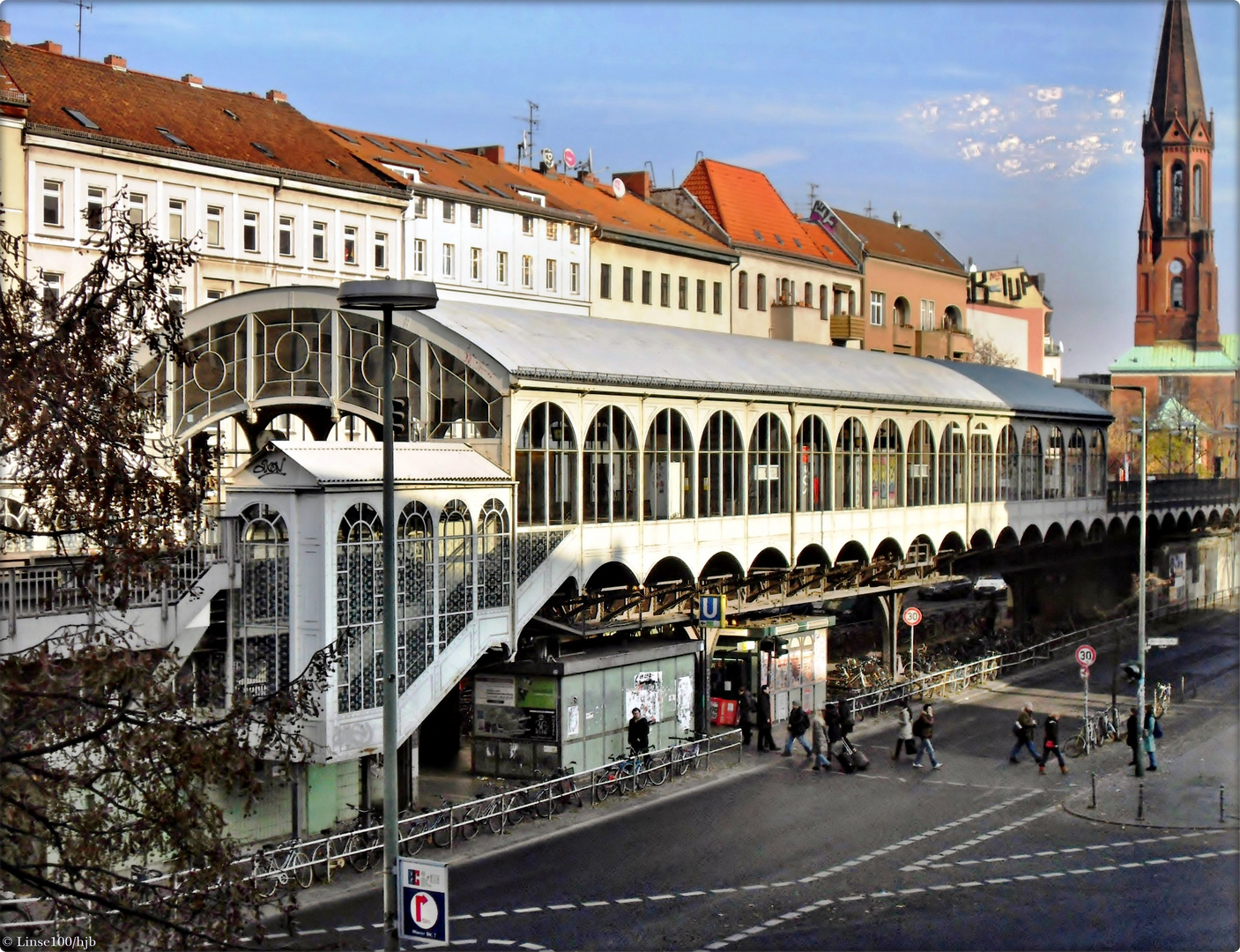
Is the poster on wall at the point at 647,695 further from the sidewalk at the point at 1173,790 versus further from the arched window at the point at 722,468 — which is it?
the sidewalk at the point at 1173,790

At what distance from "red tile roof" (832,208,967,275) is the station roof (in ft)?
138

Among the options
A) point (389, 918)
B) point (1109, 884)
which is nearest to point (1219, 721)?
point (1109, 884)

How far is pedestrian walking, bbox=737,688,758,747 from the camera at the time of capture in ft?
123

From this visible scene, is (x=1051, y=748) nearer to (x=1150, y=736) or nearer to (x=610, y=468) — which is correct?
(x=1150, y=736)

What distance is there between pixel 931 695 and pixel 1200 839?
1727 cm

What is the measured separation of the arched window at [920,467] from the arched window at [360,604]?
2352 centimetres

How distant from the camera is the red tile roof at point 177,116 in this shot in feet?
178

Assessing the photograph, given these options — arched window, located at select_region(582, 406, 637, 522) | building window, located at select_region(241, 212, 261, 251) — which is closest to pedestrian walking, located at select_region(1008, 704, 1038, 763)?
arched window, located at select_region(582, 406, 637, 522)

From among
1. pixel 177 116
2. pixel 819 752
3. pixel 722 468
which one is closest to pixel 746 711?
pixel 819 752

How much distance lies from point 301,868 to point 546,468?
33.6 feet

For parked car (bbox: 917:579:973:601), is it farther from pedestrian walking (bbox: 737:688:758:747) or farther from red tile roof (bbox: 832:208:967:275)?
pedestrian walking (bbox: 737:688:758:747)

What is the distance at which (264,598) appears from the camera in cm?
2603

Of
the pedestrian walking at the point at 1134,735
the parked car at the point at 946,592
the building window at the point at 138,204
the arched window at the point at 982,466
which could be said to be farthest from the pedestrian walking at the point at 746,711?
the parked car at the point at 946,592

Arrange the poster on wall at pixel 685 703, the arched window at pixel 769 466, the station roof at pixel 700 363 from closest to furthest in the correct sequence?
1. the station roof at pixel 700 363
2. the poster on wall at pixel 685 703
3. the arched window at pixel 769 466
